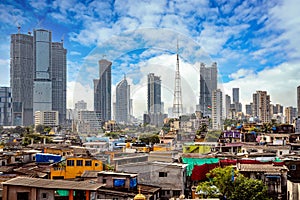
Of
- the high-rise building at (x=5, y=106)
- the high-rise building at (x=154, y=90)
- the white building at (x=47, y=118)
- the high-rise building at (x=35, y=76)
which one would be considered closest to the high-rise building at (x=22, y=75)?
the high-rise building at (x=35, y=76)

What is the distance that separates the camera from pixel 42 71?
9300 cm

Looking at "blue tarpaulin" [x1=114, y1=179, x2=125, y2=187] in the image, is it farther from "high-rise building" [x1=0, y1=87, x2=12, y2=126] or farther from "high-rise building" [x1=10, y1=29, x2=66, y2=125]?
"high-rise building" [x1=0, y1=87, x2=12, y2=126]

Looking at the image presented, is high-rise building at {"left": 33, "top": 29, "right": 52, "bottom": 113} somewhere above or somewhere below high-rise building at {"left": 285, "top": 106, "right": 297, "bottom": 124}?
above

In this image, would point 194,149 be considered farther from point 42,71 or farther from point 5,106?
point 42,71

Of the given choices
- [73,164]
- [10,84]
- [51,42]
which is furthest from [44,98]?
[73,164]

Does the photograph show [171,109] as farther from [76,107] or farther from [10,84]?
[10,84]

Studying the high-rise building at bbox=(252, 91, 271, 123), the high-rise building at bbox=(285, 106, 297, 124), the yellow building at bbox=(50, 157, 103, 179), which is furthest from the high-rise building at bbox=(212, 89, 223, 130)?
the high-rise building at bbox=(285, 106, 297, 124)

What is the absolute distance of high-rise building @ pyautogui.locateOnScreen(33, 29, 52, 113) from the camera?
89.8 meters

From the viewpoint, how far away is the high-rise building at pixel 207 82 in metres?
7.32

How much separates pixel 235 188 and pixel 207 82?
229cm

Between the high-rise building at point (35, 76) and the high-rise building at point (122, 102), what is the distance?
269 ft

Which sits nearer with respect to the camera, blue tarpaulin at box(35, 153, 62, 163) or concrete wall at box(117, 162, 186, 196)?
concrete wall at box(117, 162, 186, 196)

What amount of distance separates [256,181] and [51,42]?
96.1 meters

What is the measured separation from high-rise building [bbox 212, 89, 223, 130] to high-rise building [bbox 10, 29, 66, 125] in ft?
264
